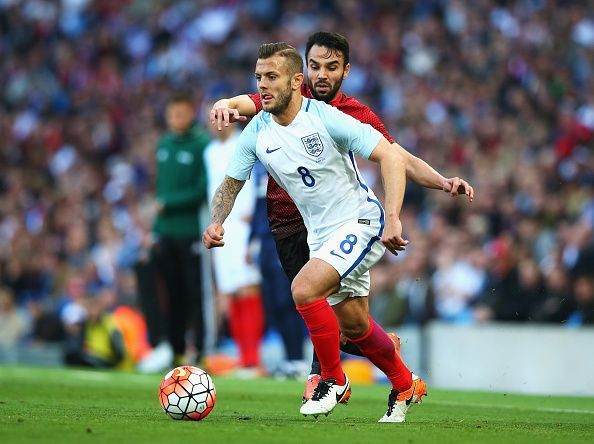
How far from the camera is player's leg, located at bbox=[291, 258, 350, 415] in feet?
22.7

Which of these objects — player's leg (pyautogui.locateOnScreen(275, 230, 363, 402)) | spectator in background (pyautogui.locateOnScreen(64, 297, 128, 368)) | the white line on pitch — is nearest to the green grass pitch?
the white line on pitch

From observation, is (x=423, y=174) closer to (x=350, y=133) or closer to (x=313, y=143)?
(x=350, y=133)

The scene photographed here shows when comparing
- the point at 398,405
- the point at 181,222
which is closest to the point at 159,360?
the point at 181,222

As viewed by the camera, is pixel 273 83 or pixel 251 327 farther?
pixel 251 327

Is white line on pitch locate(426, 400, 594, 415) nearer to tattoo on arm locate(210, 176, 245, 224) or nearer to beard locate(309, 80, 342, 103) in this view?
beard locate(309, 80, 342, 103)

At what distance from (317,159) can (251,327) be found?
577cm

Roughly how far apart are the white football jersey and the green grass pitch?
4.04ft

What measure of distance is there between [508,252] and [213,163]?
361cm

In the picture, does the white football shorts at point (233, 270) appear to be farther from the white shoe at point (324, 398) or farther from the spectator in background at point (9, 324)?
the spectator in background at point (9, 324)

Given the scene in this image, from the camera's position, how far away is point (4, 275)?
68.3 ft

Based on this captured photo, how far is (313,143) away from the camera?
Result: 705cm

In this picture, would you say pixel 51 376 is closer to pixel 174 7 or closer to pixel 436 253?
pixel 436 253

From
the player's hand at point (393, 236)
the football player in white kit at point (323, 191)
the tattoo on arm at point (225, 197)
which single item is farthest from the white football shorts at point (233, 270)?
the player's hand at point (393, 236)

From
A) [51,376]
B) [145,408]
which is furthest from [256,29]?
[145,408]
